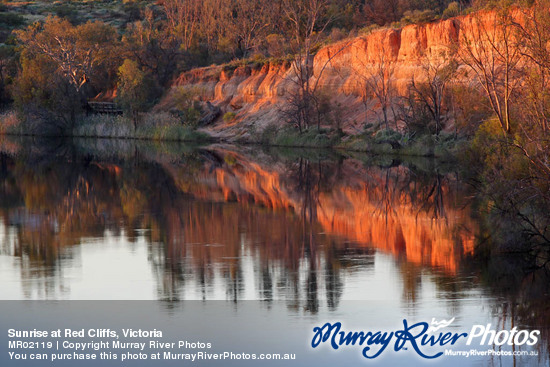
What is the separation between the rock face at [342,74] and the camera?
4909 cm

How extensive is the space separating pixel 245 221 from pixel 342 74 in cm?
3878

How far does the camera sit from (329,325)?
11.0 meters

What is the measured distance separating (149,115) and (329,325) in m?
58.2

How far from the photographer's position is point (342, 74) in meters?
58.1

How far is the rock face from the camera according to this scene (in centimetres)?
4909

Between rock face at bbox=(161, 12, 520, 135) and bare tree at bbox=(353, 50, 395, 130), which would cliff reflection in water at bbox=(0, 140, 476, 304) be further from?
rock face at bbox=(161, 12, 520, 135)

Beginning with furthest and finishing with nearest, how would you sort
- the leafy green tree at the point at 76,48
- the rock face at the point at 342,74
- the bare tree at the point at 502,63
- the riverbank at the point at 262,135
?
the leafy green tree at the point at 76,48
the rock face at the point at 342,74
the riverbank at the point at 262,135
the bare tree at the point at 502,63

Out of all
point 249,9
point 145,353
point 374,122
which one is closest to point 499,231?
point 145,353

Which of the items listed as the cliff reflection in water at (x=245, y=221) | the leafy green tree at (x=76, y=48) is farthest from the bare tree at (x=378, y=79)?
the leafy green tree at (x=76, y=48)

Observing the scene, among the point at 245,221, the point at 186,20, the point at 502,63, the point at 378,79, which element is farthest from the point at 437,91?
the point at 186,20

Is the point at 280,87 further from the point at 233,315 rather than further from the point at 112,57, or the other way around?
the point at 233,315

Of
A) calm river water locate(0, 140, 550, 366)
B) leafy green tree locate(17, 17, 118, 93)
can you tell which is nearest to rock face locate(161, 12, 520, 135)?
leafy green tree locate(17, 17, 118, 93)

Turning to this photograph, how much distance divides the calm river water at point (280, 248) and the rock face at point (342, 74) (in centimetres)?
1749

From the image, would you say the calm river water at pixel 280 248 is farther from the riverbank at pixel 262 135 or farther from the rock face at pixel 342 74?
the rock face at pixel 342 74
